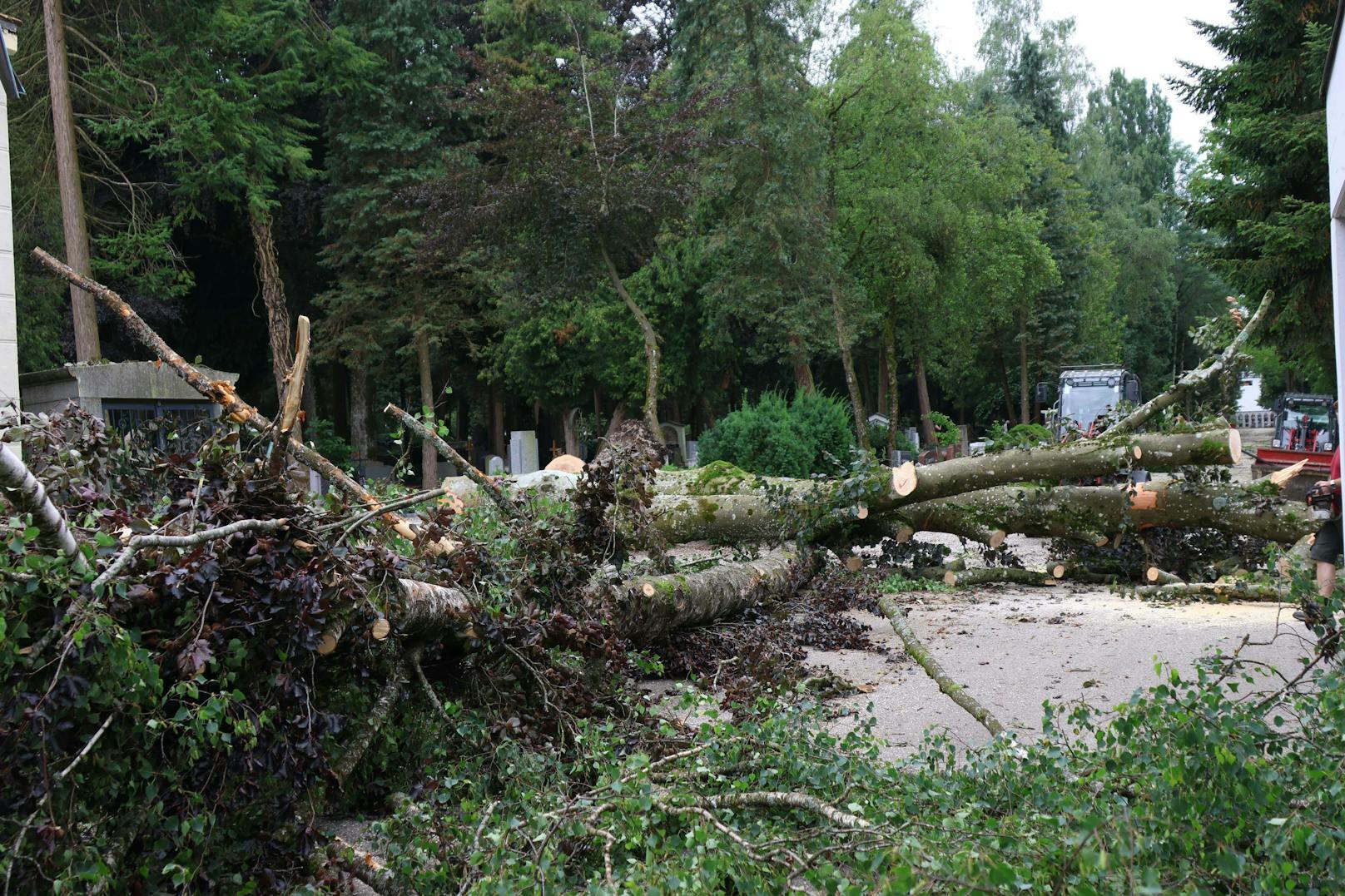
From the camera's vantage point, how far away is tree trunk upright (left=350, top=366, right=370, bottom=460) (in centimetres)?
2655

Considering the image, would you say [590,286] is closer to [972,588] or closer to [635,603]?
[972,588]

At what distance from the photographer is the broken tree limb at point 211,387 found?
13.1 ft

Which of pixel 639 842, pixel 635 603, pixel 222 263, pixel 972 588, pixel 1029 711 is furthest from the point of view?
pixel 222 263

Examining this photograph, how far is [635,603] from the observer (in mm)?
5602

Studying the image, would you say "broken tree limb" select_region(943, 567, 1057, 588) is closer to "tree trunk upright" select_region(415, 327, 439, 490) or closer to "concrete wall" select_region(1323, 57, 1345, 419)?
"concrete wall" select_region(1323, 57, 1345, 419)

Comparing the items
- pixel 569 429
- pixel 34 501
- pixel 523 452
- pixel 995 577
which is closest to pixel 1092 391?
pixel 569 429

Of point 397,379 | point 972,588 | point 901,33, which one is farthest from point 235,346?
point 972,588

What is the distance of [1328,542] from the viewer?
6.20 metres

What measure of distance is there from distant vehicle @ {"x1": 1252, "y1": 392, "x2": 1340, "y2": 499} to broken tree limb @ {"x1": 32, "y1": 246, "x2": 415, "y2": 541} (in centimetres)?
1738

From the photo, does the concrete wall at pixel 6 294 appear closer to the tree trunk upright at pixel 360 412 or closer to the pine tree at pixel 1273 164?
the pine tree at pixel 1273 164

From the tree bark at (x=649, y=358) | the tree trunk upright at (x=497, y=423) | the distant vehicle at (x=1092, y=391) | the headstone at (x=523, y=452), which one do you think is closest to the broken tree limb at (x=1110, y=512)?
the tree bark at (x=649, y=358)

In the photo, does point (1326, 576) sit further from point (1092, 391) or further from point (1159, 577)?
point (1092, 391)

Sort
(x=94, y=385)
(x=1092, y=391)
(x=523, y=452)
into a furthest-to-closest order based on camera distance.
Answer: (x=523, y=452) < (x=1092, y=391) < (x=94, y=385)

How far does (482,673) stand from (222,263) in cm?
2783
